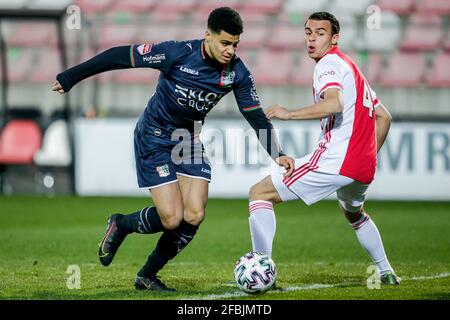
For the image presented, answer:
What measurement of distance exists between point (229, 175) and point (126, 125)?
77.6 inches

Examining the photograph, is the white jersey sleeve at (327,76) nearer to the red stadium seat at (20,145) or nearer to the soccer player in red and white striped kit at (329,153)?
the soccer player in red and white striped kit at (329,153)

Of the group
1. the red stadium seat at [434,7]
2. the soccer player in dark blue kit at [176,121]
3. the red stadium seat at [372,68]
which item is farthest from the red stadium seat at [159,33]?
the soccer player in dark blue kit at [176,121]

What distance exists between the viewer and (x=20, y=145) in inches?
591

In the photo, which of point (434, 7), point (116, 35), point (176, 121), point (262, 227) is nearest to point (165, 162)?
point (176, 121)

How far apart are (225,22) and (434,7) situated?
38.0 feet

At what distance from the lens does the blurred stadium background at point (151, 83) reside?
47.0 ft

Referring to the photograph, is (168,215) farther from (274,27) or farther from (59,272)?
(274,27)

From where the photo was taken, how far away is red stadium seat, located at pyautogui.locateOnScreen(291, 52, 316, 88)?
15.8m

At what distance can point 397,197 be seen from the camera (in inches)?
562

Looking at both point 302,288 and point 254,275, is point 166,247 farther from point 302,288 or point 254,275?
point 302,288

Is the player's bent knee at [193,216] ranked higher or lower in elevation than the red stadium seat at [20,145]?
lower

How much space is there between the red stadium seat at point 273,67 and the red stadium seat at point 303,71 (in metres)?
0.12

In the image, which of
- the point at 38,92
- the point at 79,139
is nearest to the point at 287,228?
the point at 79,139

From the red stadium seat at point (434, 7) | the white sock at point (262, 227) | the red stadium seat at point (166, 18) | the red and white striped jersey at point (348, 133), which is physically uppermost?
the red stadium seat at point (434, 7)
